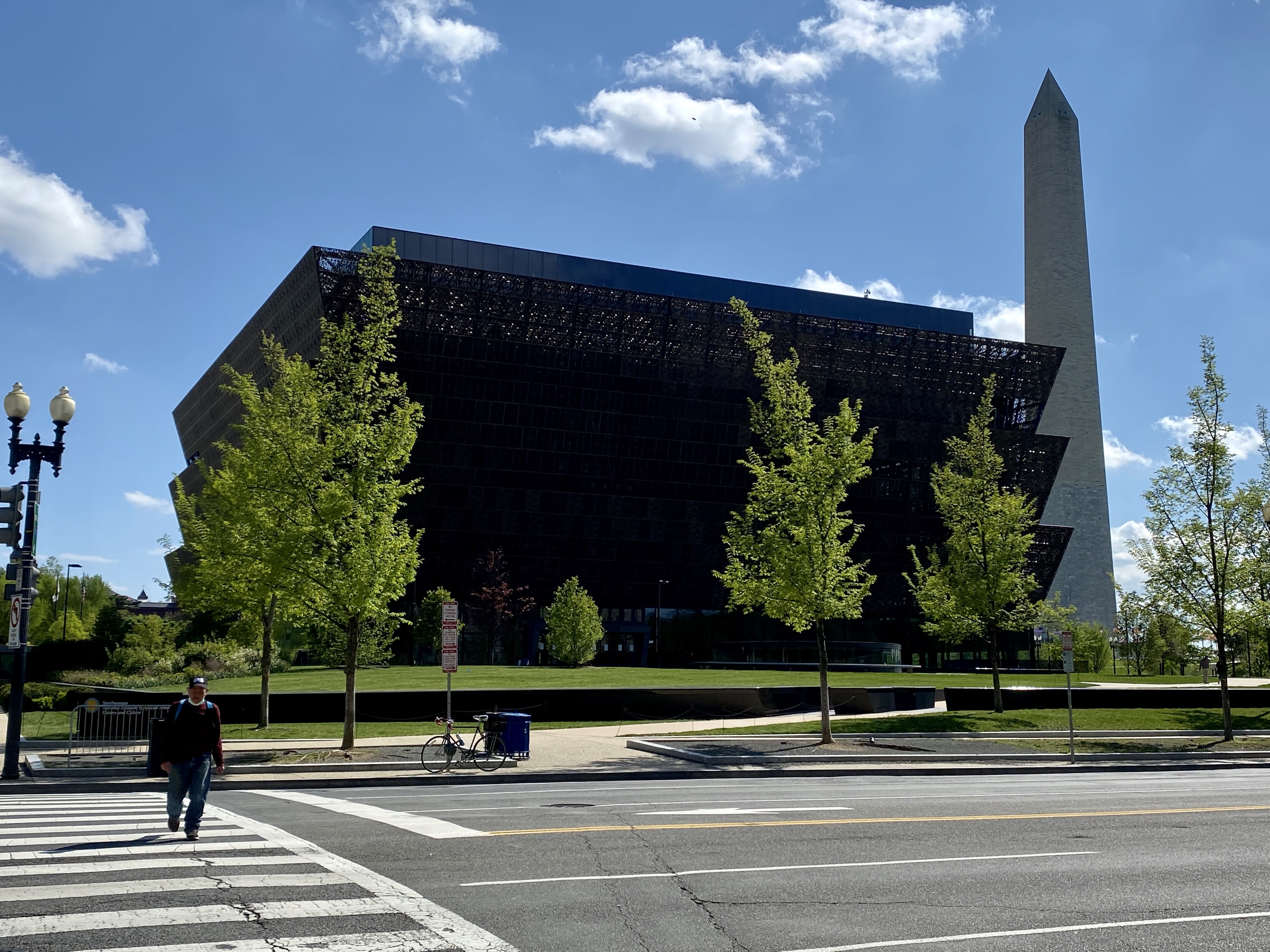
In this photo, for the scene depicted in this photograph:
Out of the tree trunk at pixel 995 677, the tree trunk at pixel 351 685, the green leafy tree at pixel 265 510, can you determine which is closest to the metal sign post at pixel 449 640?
the tree trunk at pixel 351 685

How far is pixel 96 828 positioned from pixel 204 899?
4970 mm

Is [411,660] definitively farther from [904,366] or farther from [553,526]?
[904,366]

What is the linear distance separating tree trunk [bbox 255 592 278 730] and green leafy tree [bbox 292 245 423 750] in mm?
3699

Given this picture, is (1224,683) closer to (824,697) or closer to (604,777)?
(824,697)

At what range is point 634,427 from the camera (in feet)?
257

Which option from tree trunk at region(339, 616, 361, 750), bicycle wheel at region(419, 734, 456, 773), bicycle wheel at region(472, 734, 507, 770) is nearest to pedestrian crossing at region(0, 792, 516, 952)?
bicycle wheel at region(419, 734, 456, 773)

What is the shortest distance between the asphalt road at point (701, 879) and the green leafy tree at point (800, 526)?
1286 centimetres

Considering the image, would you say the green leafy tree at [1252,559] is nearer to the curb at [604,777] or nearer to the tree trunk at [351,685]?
the curb at [604,777]

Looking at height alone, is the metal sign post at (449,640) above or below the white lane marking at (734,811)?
above

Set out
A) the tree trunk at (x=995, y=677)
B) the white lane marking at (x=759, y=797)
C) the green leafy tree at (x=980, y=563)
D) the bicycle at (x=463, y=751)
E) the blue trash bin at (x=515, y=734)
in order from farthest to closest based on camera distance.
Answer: the green leafy tree at (x=980, y=563)
the tree trunk at (x=995, y=677)
the blue trash bin at (x=515, y=734)
the bicycle at (x=463, y=751)
the white lane marking at (x=759, y=797)

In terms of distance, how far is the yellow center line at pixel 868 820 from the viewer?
1238 cm

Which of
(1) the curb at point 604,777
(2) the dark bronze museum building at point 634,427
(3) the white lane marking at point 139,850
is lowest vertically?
(1) the curb at point 604,777

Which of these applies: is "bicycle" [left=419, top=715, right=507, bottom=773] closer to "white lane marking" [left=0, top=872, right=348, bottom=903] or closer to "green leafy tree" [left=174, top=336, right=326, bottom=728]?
"green leafy tree" [left=174, top=336, right=326, bottom=728]

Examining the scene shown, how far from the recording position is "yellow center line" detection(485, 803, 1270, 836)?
12.4 m
